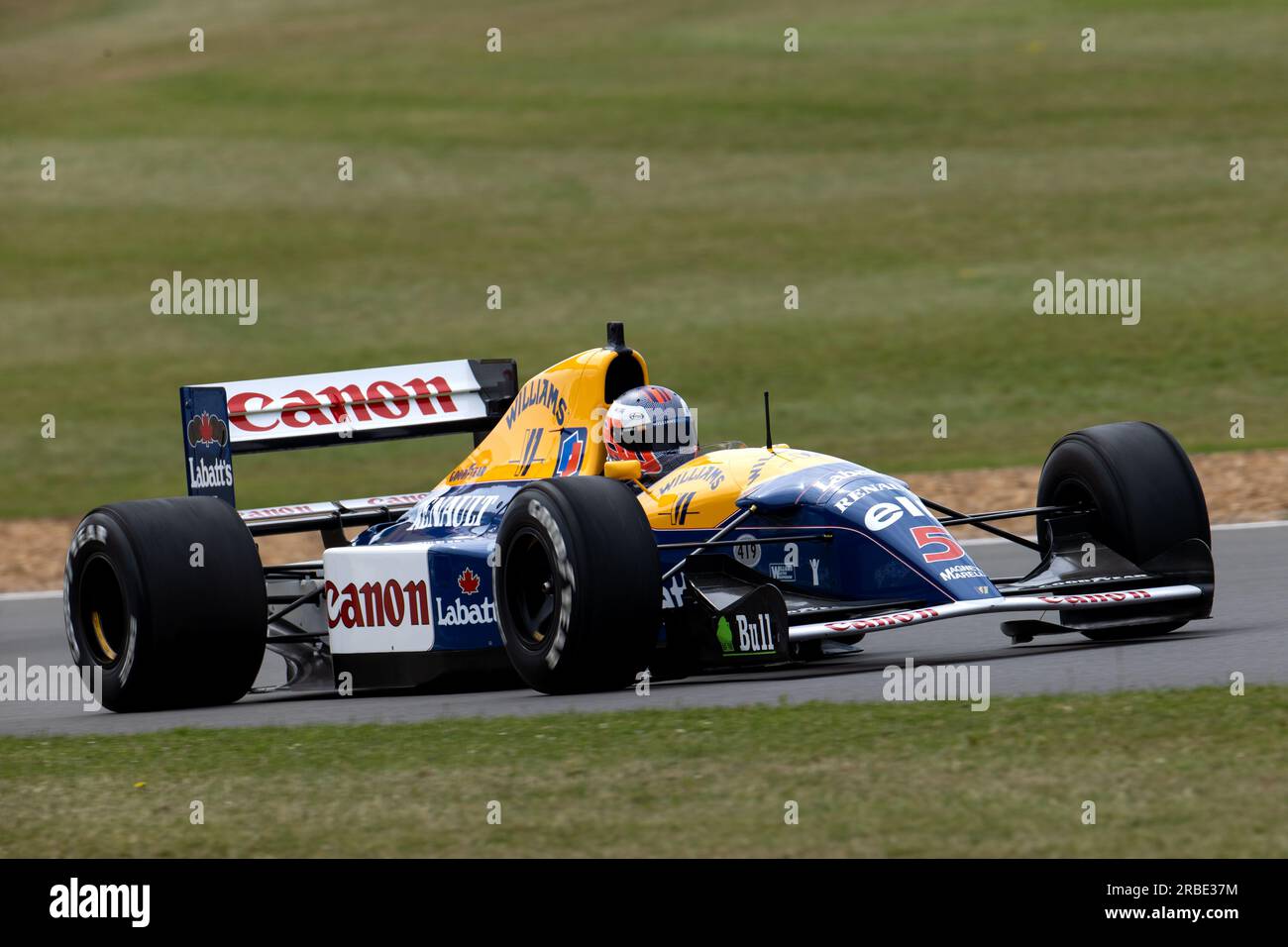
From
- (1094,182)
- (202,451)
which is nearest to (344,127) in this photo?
(1094,182)

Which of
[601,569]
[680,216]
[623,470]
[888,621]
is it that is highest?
[680,216]

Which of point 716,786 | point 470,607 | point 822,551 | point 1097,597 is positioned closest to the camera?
point 716,786

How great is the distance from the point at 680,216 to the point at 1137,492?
71.2 ft

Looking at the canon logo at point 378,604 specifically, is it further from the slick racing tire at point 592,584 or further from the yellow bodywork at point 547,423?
the slick racing tire at point 592,584

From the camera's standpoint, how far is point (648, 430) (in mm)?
10000

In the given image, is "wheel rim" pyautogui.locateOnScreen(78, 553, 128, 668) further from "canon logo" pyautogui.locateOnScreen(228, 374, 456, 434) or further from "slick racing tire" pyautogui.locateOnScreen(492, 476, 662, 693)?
"slick racing tire" pyautogui.locateOnScreen(492, 476, 662, 693)

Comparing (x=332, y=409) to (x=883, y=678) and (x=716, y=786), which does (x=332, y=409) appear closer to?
(x=883, y=678)

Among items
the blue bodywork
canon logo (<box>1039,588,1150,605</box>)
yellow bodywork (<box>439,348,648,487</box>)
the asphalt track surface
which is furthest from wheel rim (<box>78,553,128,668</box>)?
canon logo (<box>1039,588,1150,605</box>)

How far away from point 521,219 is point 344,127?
6.57 meters

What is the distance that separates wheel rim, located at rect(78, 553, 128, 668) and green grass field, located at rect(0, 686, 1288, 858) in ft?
7.00

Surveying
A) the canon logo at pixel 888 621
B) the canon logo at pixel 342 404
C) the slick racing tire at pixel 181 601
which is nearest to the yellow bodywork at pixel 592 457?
the canon logo at pixel 342 404

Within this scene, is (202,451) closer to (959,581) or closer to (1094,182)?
(959,581)

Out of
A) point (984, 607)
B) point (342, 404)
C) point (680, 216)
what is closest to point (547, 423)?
point (342, 404)

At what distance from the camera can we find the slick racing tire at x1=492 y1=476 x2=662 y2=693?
332 inches
